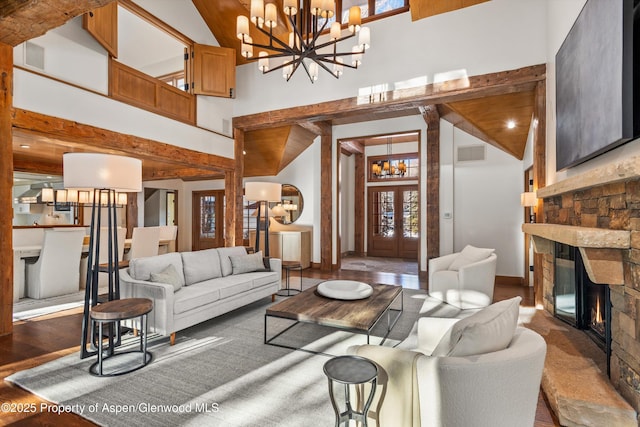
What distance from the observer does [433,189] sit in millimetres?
6129

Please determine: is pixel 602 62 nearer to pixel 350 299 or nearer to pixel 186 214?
pixel 350 299

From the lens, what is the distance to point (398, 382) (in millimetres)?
1475

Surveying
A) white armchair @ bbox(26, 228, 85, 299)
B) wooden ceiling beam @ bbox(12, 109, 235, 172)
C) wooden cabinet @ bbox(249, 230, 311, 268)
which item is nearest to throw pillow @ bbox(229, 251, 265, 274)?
wooden ceiling beam @ bbox(12, 109, 235, 172)

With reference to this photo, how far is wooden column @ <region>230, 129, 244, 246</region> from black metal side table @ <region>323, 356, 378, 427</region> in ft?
16.5

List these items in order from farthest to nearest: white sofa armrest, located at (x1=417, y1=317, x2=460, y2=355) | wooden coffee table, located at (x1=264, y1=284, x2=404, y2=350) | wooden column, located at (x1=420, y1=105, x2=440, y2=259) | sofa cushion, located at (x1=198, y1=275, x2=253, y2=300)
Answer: wooden column, located at (x1=420, y1=105, x2=440, y2=259), sofa cushion, located at (x1=198, y1=275, x2=253, y2=300), wooden coffee table, located at (x1=264, y1=284, x2=404, y2=350), white sofa armrest, located at (x1=417, y1=317, x2=460, y2=355)

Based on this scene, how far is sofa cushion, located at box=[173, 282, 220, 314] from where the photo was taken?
3061 mm

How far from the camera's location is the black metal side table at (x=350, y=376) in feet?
4.57

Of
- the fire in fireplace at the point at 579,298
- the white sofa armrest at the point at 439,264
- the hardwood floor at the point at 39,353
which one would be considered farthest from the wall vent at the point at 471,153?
the fire in fireplace at the point at 579,298

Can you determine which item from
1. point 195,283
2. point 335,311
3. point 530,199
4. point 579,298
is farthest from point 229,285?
point 530,199

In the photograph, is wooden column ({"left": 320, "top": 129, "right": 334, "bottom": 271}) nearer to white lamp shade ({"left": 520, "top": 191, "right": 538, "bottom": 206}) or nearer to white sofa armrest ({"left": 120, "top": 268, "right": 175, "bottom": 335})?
white lamp shade ({"left": 520, "top": 191, "right": 538, "bottom": 206})

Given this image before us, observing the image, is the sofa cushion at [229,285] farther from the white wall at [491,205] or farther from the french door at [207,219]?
the french door at [207,219]

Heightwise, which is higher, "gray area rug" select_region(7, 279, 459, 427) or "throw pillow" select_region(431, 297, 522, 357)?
"throw pillow" select_region(431, 297, 522, 357)

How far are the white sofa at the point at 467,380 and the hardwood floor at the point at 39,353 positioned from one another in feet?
2.67

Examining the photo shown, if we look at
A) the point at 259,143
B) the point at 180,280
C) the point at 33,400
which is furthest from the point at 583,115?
the point at 259,143
